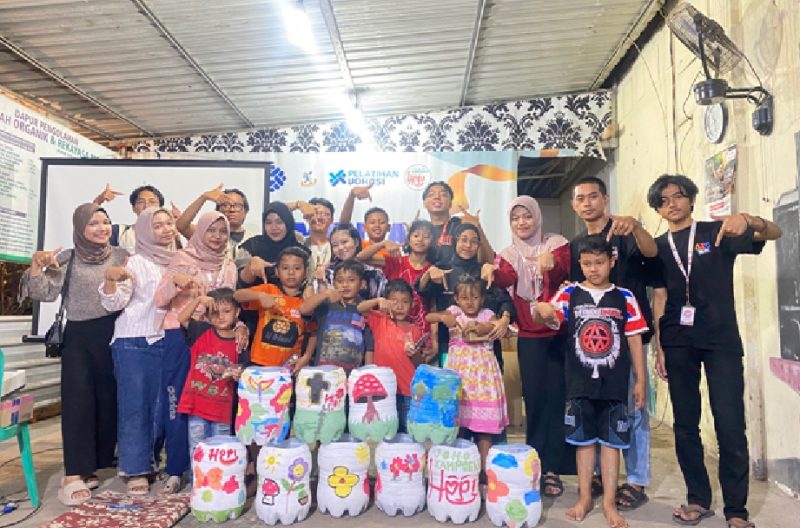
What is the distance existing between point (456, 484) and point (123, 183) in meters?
3.58

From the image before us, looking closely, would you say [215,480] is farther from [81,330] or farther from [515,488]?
[515,488]

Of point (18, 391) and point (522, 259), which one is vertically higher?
point (522, 259)

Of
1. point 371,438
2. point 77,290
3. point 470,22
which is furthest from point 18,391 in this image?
point 470,22

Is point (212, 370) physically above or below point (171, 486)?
above

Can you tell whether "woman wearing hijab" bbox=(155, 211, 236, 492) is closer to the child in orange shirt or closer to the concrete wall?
the child in orange shirt

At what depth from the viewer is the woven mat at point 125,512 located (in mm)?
2439

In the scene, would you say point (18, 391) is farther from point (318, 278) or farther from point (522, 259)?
point (522, 259)

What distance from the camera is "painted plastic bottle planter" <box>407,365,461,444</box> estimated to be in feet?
8.23

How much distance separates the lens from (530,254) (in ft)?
9.57

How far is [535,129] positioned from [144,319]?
4.32 m

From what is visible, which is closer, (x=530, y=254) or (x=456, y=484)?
(x=456, y=484)

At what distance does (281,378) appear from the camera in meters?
2.56

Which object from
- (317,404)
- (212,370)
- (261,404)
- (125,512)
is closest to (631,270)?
(317,404)

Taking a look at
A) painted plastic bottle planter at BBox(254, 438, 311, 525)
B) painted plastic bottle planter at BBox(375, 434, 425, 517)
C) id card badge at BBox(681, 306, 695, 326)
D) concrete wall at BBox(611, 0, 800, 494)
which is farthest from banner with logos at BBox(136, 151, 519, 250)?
painted plastic bottle planter at BBox(254, 438, 311, 525)
